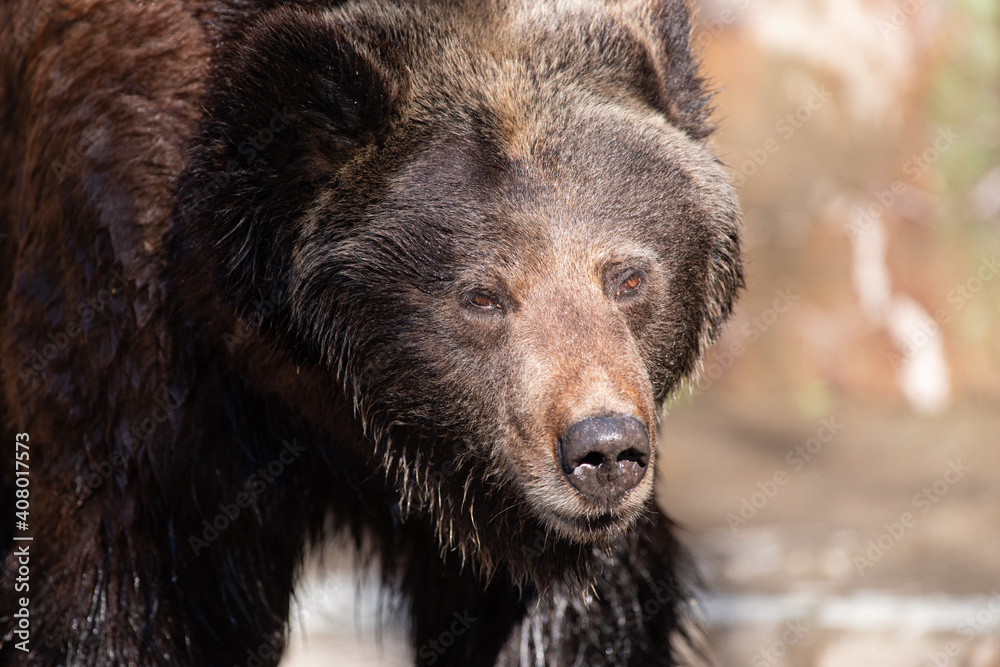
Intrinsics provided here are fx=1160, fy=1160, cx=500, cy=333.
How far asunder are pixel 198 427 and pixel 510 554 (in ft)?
3.50

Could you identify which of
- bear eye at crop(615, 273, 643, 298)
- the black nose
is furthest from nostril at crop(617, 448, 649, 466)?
bear eye at crop(615, 273, 643, 298)

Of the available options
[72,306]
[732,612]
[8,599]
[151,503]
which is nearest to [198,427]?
[151,503]

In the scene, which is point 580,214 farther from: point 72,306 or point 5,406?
point 5,406

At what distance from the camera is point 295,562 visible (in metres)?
4.14

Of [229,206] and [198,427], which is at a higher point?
[229,206]

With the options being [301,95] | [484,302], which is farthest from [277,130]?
[484,302]

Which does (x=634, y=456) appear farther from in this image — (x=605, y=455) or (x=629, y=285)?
(x=629, y=285)

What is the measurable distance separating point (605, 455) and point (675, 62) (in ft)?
4.91

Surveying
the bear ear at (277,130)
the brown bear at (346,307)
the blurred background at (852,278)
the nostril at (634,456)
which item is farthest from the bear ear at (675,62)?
the blurred background at (852,278)

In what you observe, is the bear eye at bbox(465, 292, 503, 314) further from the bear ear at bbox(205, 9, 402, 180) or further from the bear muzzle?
the bear ear at bbox(205, 9, 402, 180)

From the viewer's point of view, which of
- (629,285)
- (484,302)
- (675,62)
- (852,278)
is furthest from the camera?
(852,278)

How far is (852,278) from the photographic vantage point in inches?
376

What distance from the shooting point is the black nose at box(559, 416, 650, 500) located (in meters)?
2.97

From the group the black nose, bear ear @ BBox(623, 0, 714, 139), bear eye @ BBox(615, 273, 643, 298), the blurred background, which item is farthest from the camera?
the blurred background
